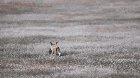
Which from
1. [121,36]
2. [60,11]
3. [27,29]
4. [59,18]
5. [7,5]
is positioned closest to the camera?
[121,36]

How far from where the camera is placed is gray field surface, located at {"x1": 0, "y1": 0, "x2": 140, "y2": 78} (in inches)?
A: 257

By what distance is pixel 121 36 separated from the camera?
27.6 ft

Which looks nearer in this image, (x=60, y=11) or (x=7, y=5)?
→ (x=60, y=11)

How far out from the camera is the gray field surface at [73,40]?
654cm

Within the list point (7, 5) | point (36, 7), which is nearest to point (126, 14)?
point (36, 7)

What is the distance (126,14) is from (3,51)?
4.63 m

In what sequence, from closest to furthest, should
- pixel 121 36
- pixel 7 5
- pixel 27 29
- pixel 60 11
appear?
1. pixel 121 36
2. pixel 27 29
3. pixel 60 11
4. pixel 7 5

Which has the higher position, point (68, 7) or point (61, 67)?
point (68, 7)

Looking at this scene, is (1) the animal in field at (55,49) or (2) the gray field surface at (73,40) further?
(1) the animal in field at (55,49)

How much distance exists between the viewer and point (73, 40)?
8.19m

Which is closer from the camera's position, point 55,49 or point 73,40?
point 55,49

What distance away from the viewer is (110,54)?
286 inches

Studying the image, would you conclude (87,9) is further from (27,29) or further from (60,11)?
(27,29)

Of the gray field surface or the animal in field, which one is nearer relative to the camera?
the gray field surface
